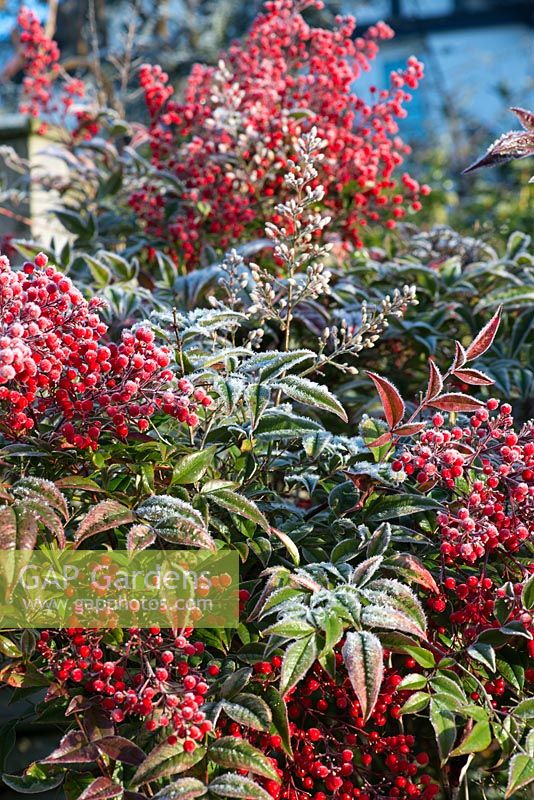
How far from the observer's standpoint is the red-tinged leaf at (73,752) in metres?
1.06

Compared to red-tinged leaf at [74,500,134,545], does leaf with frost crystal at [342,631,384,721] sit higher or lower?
lower

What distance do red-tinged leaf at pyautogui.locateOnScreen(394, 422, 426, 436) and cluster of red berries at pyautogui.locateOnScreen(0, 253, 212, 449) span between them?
0.29m

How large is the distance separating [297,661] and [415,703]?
7.7 inches

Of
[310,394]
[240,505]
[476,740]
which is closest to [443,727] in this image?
[476,740]

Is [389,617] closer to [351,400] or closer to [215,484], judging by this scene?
[215,484]

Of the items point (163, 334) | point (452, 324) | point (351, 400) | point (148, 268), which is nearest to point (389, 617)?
point (163, 334)

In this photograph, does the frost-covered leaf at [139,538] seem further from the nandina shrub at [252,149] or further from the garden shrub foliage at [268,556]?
the nandina shrub at [252,149]

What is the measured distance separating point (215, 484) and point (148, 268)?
145 centimetres

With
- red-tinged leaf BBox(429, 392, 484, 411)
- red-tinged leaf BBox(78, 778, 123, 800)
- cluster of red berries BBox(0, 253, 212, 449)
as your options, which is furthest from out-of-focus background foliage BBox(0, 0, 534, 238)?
red-tinged leaf BBox(78, 778, 123, 800)

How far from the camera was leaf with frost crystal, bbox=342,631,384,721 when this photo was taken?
984 millimetres

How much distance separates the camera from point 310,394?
4.13 ft

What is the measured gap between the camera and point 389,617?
1049 millimetres

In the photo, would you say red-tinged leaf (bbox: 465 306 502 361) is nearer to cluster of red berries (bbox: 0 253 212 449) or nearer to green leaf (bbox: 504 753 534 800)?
cluster of red berries (bbox: 0 253 212 449)

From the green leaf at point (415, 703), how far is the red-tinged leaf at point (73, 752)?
402mm
